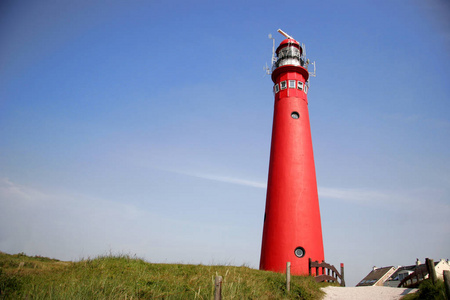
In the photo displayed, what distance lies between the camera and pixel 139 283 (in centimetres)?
1164

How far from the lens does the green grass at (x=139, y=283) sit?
33.2 ft

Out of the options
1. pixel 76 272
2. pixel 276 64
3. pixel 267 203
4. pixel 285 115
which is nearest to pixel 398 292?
pixel 267 203

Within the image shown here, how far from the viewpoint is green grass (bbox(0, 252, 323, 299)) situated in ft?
33.2

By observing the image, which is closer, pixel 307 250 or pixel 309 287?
pixel 309 287

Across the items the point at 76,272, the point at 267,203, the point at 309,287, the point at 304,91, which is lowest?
the point at 76,272

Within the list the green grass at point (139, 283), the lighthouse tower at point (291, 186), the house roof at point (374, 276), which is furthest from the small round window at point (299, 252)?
the house roof at point (374, 276)

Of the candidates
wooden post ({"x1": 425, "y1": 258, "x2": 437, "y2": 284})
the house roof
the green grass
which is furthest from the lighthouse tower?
the house roof

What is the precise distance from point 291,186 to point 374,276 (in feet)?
116

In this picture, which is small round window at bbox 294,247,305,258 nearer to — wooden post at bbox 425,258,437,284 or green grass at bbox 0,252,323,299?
green grass at bbox 0,252,323,299

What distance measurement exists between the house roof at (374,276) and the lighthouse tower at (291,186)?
1228 inches

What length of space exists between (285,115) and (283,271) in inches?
430

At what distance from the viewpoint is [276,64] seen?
26.0 meters

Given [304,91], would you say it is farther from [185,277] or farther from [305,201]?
[185,277]

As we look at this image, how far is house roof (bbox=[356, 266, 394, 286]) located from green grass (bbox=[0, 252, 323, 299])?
1375 inches
